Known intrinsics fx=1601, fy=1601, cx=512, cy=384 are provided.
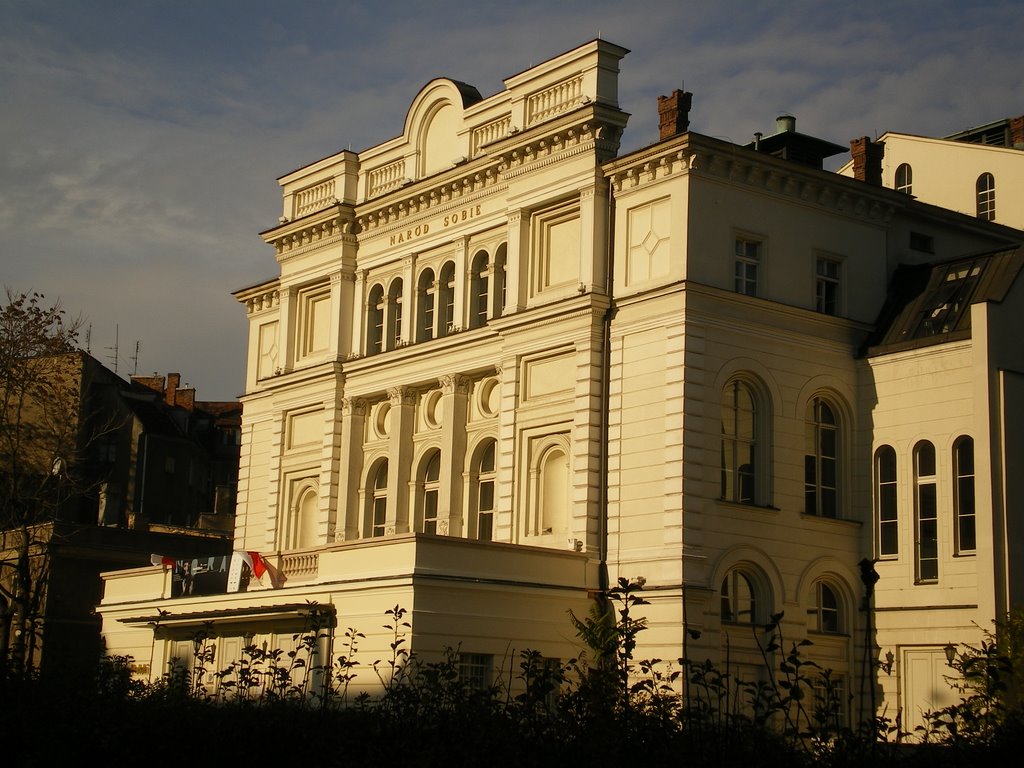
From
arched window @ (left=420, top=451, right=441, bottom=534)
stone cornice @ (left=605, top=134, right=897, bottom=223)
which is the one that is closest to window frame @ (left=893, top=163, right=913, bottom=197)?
stone cornice @ (left=605, top=134, right=897, bottom=223)

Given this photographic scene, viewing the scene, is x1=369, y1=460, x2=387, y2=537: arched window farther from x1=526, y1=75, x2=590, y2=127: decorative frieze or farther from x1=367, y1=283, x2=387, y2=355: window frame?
x1=526, y1=75, x2=590, y2=127: decorative frieze

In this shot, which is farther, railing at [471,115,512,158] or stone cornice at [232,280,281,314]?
stone cornice at [232,280,281,314]

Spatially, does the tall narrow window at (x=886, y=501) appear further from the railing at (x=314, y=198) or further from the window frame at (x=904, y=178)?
the railing at (x=314, y=198)

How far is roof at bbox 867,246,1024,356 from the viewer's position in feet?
132

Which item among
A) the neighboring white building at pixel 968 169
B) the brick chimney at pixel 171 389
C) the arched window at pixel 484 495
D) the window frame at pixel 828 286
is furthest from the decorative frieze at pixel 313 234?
the brick chimney at pixel 171 389

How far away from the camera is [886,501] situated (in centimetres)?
4134

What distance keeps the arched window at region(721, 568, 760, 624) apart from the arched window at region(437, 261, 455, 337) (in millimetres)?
12900

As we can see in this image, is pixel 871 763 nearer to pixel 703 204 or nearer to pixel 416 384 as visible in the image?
pixel 703 204

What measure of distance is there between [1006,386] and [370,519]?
66.5 ft

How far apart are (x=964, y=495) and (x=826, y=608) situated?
15.6 ft

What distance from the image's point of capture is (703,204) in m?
40.3

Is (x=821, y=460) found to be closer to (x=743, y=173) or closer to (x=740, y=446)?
(x=740, y=446)

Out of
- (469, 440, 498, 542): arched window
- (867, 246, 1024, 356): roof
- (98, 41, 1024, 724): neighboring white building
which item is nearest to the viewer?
(98, 41, 1024, 724): neighboring white building

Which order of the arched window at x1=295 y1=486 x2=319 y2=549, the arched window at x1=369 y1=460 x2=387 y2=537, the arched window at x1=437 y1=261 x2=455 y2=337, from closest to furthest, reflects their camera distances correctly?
the arched window at x1=437 y1=261 x2=455 y2=337 → the arched window at x1=369 y1=460 x2=387 y2=537 → the arched window at x1=295 y1=486 x2=319 y2=549
